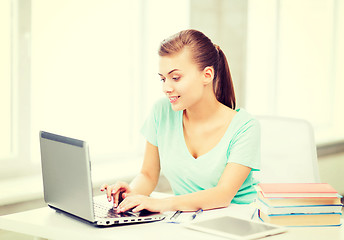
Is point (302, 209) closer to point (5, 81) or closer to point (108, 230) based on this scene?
point (108, 230)

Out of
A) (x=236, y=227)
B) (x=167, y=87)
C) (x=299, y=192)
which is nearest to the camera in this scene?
(x=236, y=227)

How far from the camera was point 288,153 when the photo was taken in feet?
7.22

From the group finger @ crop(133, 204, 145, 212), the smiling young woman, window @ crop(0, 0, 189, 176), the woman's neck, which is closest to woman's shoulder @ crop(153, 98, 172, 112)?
the smiling young woman

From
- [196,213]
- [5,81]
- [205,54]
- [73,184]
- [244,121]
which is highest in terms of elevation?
[205,54]

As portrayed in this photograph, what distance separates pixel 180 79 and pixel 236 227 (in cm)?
61

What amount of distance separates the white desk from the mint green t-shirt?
269 mm

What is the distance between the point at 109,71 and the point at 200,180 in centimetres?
125

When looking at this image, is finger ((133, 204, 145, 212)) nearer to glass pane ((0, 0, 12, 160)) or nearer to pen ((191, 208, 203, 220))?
pen ((191, 208, 203, 220))

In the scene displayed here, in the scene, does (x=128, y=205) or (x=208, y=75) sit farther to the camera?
(x=208, y=75)

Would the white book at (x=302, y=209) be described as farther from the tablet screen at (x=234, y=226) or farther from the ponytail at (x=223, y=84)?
the ponytail at (x=223, y=84)

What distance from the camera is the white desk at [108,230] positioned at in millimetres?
1379

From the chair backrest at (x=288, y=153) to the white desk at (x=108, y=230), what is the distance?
0.67 meters

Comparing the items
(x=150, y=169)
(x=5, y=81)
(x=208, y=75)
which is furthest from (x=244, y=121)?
(x=5, y=81)

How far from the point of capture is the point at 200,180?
188 centimetres
